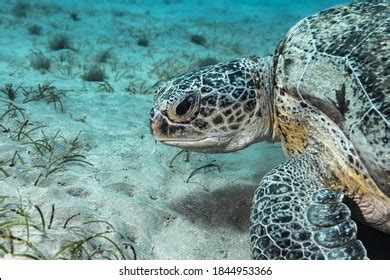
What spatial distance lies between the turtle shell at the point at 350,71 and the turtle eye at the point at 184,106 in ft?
2.00

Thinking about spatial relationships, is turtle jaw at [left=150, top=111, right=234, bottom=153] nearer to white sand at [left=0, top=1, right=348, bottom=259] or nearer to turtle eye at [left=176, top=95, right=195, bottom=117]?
turtle eye at [left=176, top=95, right=195, bottom=117]

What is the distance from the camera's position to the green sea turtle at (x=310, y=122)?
6.21ft

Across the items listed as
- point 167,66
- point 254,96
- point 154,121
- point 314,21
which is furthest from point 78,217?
point 167,66

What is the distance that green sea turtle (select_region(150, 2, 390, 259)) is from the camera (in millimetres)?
1892

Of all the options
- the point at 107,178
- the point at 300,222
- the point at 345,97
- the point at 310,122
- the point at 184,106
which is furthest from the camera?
the point at 107,178

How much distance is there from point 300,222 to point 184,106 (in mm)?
1090

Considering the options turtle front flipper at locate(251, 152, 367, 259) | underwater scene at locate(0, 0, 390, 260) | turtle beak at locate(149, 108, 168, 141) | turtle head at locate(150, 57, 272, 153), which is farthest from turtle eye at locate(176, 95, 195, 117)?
turtle front flipper at locate(251, 152, 367, 259)

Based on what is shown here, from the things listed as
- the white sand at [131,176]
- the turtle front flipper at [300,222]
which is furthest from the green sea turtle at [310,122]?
the white sand at [131,176]

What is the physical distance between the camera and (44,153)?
301 centimetres

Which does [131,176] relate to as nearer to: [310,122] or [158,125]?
[158,125]

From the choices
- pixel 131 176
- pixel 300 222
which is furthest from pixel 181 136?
pixel 300 222

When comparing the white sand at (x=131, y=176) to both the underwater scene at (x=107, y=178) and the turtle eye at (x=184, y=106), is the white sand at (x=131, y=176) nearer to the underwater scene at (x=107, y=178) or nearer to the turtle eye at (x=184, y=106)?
the underwater scene at (x=107, y=178)

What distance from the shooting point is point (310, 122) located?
232cm

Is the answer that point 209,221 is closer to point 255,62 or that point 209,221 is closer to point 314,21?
point 255,62
